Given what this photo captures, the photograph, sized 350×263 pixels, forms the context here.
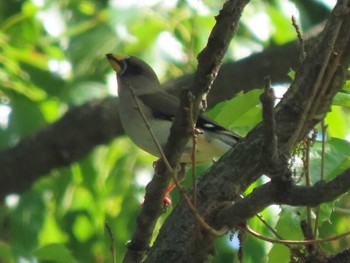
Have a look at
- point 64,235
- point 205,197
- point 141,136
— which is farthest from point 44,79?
point 205,197

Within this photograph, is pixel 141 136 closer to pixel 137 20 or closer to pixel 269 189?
pixel 137 20

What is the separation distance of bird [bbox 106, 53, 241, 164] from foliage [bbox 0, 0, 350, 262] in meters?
0.33

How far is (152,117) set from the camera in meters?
6.05

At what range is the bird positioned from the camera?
555 cm

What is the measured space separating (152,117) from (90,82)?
219 cm

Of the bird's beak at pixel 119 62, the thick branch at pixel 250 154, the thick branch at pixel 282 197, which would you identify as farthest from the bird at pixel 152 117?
the thick branch at pixel 282 197

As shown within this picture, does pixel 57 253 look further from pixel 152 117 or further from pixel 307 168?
pixel 152 117

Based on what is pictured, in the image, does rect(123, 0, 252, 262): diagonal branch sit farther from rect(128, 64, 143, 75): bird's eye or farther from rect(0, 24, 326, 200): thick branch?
rect(0, 24, 326, 200): thick branch

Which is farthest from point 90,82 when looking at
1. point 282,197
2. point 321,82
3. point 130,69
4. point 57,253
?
point 282,197

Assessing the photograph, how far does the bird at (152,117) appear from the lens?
555cm

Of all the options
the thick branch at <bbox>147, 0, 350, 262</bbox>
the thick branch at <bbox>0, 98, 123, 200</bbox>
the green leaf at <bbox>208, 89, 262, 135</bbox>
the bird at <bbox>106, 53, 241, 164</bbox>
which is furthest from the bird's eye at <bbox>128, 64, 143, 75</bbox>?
the thick branch at <bbox>147, 0, 350, 262</bbox>

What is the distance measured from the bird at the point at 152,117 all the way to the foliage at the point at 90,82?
329 millimetres

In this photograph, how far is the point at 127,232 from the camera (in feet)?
25.4

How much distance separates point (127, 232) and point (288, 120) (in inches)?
167
